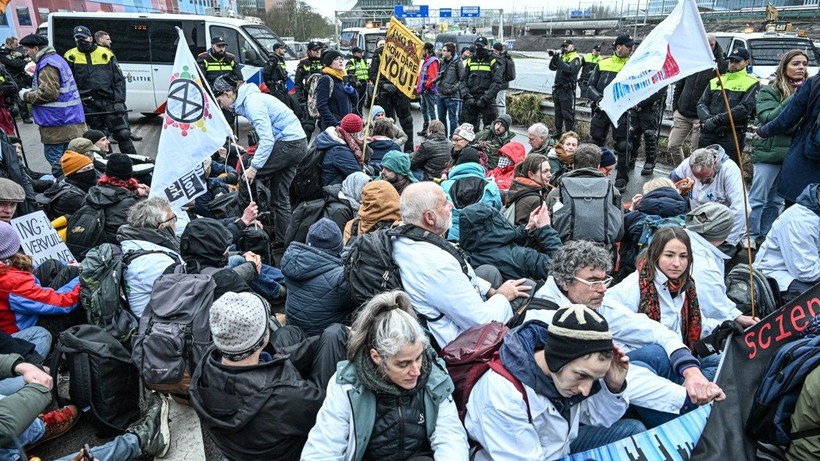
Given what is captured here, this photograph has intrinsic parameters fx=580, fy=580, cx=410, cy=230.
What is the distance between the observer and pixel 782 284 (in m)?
4.06

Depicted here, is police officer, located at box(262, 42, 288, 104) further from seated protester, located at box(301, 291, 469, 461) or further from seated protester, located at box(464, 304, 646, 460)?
seated protester, located at box(464, 304, 646, 460)

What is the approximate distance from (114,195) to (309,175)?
1.85 metres

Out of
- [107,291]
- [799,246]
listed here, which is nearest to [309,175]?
[107,291]

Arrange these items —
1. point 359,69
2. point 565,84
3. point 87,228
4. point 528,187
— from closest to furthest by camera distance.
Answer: point 87,228 → point 528,187 → point 565,84 → point 359,69

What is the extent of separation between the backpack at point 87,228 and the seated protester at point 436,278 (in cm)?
270

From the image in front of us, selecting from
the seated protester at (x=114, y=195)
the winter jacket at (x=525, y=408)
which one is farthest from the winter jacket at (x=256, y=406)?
the seated protester at (x=114, y=195)

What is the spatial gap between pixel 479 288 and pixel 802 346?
5.28ft

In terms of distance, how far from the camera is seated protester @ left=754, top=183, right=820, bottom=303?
12.9ft

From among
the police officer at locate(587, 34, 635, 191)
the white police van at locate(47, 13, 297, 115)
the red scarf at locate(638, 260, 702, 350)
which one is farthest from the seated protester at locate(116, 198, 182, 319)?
the white police van at locate(47, 13, 297, 115)

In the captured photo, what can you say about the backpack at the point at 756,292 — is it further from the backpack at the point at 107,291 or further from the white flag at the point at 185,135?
the white flag at the point at 185,135

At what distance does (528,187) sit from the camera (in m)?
4.60

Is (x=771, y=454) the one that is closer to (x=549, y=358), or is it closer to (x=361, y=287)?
(x=549, y=358)

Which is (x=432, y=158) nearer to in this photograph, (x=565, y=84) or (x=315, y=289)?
(x=315, y=289)

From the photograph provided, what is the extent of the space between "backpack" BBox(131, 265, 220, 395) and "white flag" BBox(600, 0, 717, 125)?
331 cm
